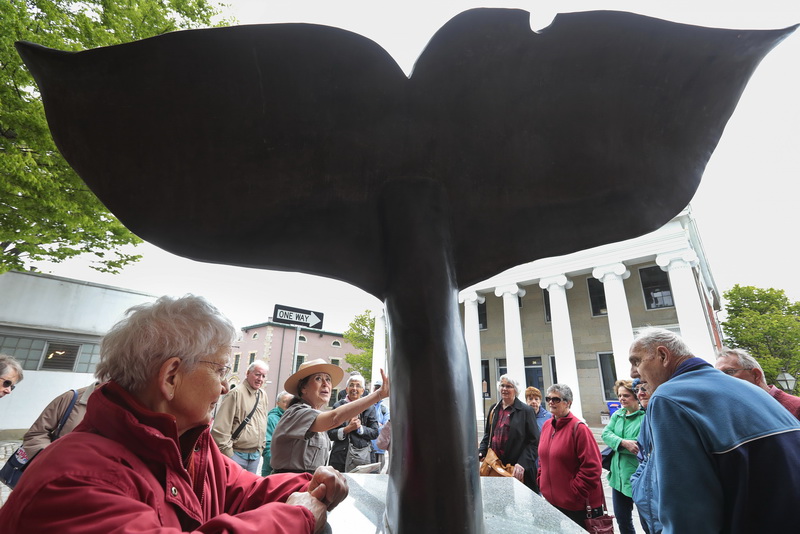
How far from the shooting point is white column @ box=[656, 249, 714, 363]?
580 inches

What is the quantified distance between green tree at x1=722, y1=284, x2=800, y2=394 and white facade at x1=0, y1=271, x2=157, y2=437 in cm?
3872

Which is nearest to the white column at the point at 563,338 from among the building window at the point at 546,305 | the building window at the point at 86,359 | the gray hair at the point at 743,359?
the building window at the point at 546,305

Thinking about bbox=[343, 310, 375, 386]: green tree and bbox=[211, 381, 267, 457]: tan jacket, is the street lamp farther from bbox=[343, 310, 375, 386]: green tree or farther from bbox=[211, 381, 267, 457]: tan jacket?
bbox=[211, 381, 267, 457]: tan jacket

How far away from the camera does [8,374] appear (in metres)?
3.72

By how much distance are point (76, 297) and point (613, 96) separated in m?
18.1

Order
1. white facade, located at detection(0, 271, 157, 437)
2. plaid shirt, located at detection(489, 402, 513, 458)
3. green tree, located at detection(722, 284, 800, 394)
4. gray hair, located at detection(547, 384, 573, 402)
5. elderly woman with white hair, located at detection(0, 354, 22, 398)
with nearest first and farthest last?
elderly woman with white hair, located at detection(0, 354, 22, 398) < gray hair, located at detection(547, 384, 573, 402) < plaid shirt, located at detection(489, 402, 513, 458) < white facade, located at detection(0, 271, 157, 437) < green tree, located at detection(722, 284, 800, 394)

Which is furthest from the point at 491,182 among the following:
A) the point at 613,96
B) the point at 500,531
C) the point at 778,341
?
the point at 778,341

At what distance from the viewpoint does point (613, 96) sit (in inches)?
43.5

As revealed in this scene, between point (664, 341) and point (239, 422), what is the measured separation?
456cm

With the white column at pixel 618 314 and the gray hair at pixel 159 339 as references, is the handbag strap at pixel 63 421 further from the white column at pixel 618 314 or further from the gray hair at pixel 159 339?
the white column at pixel 618 314

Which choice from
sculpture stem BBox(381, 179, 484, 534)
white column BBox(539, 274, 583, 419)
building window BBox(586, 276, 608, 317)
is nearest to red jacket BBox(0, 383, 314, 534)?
sculpture stem BBox(381, 179, 484, 534)

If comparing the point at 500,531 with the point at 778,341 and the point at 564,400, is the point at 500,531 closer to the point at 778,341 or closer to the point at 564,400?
the point at 564,400

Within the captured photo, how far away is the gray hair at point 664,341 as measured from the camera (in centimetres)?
233

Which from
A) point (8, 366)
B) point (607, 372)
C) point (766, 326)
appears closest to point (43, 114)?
point (8, 366)
